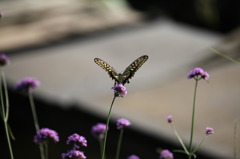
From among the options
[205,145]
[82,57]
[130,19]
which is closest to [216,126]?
[205,145]

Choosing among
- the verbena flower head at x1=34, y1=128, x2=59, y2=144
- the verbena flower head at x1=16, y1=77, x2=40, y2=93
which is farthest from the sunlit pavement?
the verbena flower head at x1=34, y1=128, x2=59, y2=144

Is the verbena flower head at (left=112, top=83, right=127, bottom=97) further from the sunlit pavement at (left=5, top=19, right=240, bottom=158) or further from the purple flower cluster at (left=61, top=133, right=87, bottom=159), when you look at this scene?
the sunlit pavement at (left=5, top=19, right=240, bottom=158)

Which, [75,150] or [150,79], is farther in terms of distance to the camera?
[150,79]

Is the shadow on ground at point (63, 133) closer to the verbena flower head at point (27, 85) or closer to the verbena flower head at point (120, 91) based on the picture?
the verbena flower head at point (27, 85)

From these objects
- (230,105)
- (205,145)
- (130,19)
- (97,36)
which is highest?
(130,19)

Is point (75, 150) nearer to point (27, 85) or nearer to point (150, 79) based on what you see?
point (27, 85)

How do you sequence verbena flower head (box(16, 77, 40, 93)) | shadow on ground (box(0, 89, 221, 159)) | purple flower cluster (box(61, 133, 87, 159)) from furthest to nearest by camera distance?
shadow on ground (box(0, 89, 221, 159)), verbena flower head (box(16, 77, 40, 93)), purple flower cluster (box(61, 133, 87, 159))

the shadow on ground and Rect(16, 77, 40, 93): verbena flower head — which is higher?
the shadow on ground

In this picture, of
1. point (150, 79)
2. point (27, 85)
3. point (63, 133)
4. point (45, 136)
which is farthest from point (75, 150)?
point (150, 79)

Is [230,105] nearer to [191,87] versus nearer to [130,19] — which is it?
[191,87]
